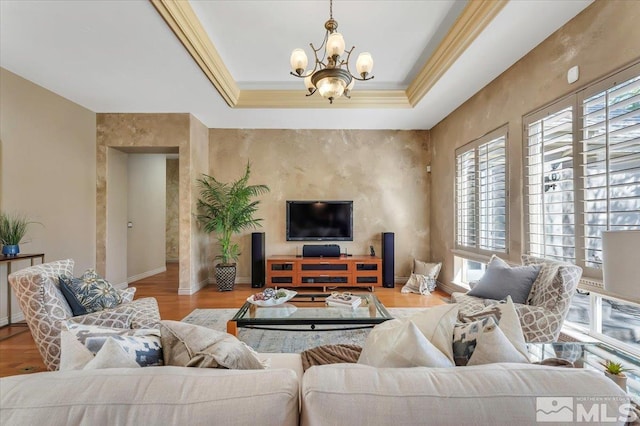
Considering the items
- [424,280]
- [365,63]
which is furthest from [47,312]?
[424,280]

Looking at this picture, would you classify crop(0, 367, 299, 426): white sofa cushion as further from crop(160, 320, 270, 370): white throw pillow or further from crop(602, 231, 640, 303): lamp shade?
crop(602, 231, 640, 303): lamp shade

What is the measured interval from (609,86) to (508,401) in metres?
2.45

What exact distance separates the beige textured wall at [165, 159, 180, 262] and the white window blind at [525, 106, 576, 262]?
824cm

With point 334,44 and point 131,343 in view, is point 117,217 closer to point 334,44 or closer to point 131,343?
point 334,44

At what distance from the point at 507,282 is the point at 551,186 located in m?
1.00

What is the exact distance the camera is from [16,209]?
3.38 m

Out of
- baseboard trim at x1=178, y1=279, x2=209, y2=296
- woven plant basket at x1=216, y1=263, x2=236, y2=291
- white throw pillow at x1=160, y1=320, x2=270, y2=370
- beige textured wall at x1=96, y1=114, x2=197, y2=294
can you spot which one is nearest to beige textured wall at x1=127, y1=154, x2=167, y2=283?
beige textured wall at x1=96, y1=114, x2=197, y2=294

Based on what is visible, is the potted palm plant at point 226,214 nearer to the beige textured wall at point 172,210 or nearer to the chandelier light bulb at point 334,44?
the chandelier light bulb at point 334,44

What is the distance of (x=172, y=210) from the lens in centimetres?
848

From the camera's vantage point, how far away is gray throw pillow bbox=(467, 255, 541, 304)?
88.9 inches

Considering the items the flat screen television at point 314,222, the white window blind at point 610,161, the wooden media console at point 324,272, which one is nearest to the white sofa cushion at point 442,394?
the white window blind at point 610,161

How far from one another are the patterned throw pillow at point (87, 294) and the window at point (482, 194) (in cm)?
383

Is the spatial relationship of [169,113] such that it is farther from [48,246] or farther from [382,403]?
[382,403]

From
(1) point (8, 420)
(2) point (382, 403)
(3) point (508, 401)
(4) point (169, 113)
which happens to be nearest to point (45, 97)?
(4) point (169, 113)
